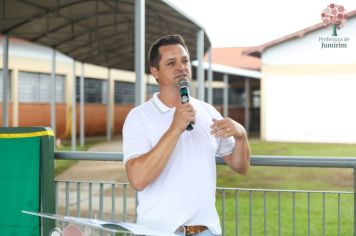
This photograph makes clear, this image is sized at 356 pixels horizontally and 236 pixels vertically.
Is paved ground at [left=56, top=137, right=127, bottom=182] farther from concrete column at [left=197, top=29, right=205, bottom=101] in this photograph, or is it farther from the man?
the man

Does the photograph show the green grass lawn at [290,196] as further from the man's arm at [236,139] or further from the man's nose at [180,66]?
the man's nose at [180,66]

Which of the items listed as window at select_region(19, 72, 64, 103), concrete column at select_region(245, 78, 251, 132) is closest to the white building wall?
window at select_region(19, 72, 64, 103)

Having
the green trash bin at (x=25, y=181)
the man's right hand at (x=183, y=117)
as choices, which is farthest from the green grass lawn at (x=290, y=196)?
the man's right hand at (x=183, y=117)

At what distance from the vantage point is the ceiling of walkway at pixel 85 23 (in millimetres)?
9047

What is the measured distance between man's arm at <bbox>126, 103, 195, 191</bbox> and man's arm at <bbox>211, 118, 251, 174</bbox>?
16 cm

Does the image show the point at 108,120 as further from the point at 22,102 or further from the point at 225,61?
the point at 225,61

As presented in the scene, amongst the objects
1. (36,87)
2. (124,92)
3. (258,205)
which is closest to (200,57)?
(258,205)

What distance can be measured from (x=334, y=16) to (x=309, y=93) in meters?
4.22

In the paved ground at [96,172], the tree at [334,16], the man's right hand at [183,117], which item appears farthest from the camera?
the paved ground at [96,172]

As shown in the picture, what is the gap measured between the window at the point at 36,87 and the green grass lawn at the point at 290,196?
755cm

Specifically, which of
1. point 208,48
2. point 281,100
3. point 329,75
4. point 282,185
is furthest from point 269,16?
point 208,48

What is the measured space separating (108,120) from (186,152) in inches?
691

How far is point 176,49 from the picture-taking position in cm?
180

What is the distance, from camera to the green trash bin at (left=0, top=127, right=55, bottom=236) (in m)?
2.70
